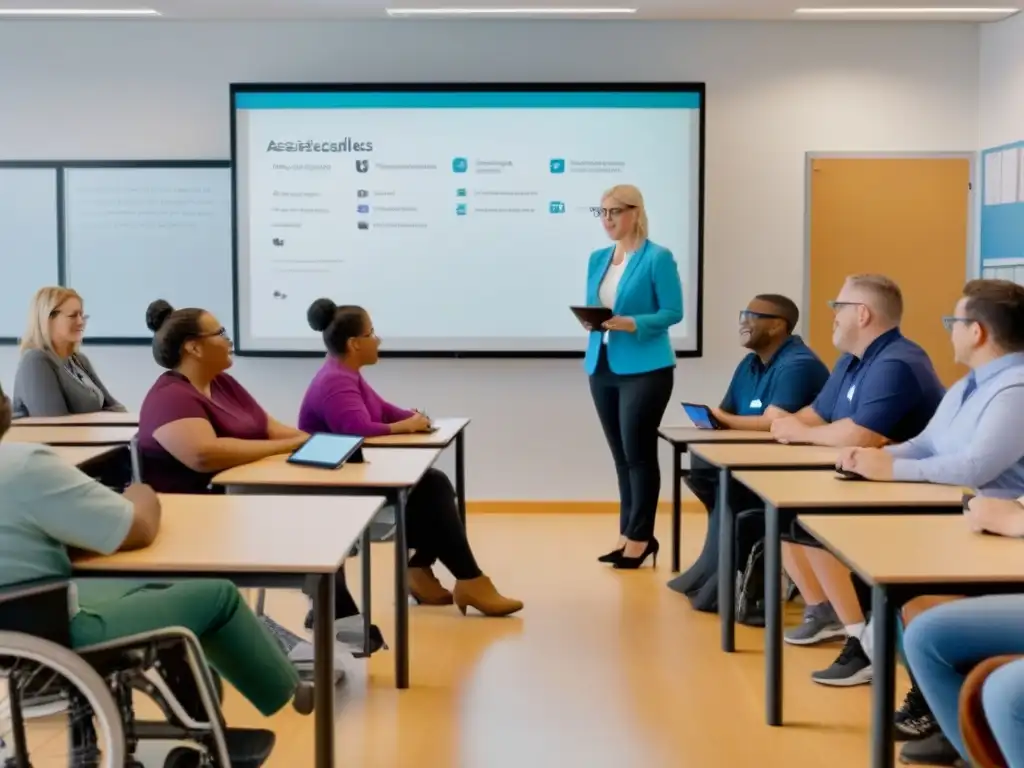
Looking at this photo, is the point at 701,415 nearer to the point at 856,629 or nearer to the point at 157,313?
the point at 856,629

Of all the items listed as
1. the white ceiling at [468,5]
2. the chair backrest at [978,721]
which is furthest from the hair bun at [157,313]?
the chair backrest at [978,721]

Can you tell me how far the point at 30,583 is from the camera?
2.15 m

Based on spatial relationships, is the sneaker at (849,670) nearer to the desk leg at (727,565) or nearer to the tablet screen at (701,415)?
the desk leg at (727,565)

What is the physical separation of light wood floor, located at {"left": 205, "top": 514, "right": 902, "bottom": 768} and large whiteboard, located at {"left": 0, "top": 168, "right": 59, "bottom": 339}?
2.96 m

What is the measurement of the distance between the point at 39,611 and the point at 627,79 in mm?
5205

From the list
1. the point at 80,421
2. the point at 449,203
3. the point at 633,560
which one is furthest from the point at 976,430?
the point at 449,203

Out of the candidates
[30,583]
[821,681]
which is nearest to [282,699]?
[30,583]

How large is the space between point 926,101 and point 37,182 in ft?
16.6

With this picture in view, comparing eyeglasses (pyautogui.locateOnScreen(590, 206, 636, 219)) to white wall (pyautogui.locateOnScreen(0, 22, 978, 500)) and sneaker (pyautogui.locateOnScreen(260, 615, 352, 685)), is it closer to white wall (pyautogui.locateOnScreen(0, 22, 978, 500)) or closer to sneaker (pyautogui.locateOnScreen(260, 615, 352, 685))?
white wall (pyautogui.locateOnScreen(0, 22, 978, 500))

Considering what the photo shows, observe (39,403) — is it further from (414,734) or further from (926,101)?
(926,101)

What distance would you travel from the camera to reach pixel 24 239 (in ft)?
21.8

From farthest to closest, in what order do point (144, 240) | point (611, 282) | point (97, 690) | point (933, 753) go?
point (144, 240) → point (611, 282) → point (933, 753) → point (97, 690)

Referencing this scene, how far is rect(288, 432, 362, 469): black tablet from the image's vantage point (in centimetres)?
355

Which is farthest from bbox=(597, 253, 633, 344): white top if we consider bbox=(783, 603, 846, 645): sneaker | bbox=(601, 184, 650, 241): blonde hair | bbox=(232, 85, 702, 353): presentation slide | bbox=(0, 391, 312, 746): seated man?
bbox=(0, 391, 312, 746): seated man
